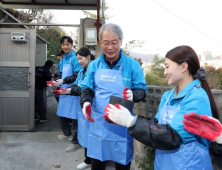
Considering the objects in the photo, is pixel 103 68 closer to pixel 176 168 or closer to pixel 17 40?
pixel 176 168

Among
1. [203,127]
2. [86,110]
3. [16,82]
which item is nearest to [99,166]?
[86,110]

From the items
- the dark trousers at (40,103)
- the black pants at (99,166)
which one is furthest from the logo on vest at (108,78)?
the dark trousers at (40,103)

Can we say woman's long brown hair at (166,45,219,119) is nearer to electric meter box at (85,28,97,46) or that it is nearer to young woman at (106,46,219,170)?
young woman at (106,46,219,170)

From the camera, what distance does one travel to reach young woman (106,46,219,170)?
122 centimetres

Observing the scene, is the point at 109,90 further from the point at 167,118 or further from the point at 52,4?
the point at 52,4

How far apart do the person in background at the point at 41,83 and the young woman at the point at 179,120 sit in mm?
4338

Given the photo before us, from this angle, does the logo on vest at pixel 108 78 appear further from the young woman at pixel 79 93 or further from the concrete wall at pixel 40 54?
the concrete wall at pixel 40 54

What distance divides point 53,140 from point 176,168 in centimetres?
320

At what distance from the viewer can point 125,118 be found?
49.9 inches

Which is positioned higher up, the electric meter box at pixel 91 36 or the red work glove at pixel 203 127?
the electric meter box at pixel 91 36

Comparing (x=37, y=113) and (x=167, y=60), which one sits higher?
(x=167, y=60)

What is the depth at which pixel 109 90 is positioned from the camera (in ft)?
6.68

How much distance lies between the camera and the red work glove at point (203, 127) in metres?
1.12

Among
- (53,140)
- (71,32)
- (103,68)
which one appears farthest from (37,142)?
(71,32)
